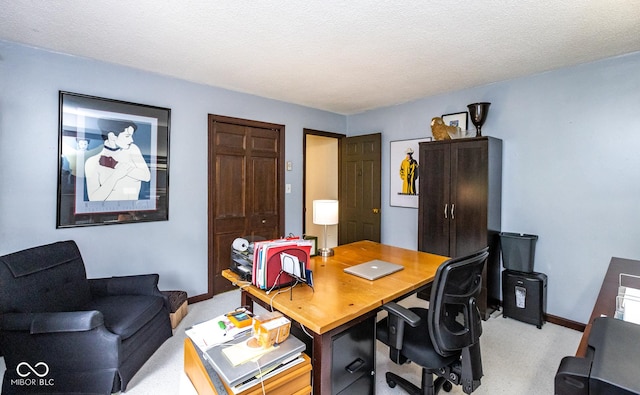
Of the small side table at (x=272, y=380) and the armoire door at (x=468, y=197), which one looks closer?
the small side table at (x=272, y=380)

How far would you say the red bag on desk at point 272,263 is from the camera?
5.34 feet

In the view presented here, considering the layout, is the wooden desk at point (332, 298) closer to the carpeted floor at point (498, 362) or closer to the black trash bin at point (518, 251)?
the carpeted floor at point (498, 362)

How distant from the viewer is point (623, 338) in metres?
0.81

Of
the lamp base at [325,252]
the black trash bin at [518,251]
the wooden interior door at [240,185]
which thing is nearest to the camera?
the lamp base at [325,252]

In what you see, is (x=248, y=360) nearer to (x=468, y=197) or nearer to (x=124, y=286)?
(x=124, y=286)

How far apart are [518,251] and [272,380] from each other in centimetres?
275

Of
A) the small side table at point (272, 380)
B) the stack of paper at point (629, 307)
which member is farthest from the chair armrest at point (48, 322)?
the stack of paper at point (629, 307)

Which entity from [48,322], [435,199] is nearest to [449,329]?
[435,199]

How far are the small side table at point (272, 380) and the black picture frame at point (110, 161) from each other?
6.46 ft

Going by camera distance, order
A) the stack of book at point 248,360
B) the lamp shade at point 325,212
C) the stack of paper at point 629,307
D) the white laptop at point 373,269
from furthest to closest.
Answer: the lamp shade at point 325,212, the white laptop at point 373,269, the stack of book at point 248,360, the stack of paper at point 629,307

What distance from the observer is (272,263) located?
164 centimetres

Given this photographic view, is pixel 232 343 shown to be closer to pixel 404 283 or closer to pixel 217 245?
pixel 404 283

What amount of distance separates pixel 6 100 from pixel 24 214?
2.99 feet

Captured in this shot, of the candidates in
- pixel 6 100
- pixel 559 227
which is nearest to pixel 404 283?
pixel 559 227
